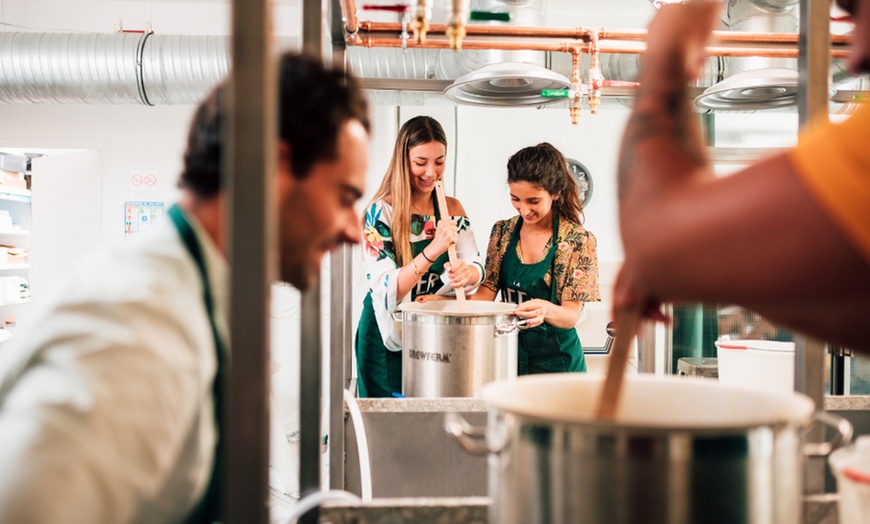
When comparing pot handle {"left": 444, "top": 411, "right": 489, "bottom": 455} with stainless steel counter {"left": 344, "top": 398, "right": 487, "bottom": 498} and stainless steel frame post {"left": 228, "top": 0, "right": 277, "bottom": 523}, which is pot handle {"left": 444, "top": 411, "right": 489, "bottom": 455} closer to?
stainless steel frame post {"left": 228, "top": 0, "right": 277, "bottom": 523}

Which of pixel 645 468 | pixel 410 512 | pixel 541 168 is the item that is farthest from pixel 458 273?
pixel 645 468

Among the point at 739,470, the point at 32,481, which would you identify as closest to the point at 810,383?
the point at 739,470

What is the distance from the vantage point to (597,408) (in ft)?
2.28

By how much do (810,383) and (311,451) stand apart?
783mm

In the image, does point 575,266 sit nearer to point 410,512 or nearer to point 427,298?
point 427,298

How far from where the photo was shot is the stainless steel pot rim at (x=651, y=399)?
63 cm

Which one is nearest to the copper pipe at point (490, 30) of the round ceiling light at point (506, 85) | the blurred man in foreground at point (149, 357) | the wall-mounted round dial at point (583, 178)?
the round ceiling light at point (506, 85)

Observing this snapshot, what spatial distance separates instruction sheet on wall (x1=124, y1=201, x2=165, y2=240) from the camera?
193 inches

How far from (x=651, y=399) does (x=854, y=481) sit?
208mm

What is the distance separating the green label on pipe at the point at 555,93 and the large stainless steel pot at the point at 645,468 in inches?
69.5

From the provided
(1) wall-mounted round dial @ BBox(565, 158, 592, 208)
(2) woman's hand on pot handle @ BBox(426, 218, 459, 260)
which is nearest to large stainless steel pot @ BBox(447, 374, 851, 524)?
(2) woman's hand on pot handle @ BBox(426, 218, 459, 260)

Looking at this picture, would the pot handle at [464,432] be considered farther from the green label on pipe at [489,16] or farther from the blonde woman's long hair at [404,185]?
the blonde woman's long hair at [404,185]

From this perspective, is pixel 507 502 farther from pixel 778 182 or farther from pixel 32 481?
pixel 32 481

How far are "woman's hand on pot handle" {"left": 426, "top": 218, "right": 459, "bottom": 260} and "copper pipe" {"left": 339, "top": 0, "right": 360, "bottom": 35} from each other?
768 mm
